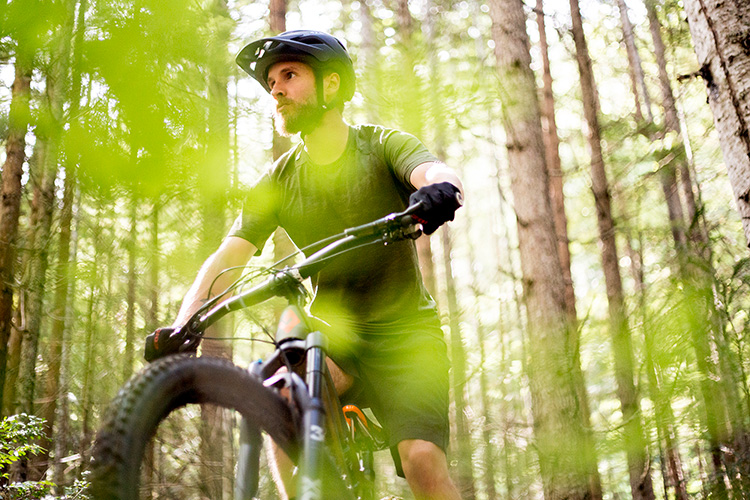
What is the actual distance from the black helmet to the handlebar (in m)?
1.17

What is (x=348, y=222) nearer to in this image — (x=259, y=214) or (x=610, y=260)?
(x=259, y=214)

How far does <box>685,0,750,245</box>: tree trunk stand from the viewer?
2.90m

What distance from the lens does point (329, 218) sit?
2.91 meters

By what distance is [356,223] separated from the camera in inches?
113

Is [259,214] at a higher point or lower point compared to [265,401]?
higher

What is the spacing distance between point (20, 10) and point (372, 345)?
72.0 inches

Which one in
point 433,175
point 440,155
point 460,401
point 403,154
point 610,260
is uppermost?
point 440,155

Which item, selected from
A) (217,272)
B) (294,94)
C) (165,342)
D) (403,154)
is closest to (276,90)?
(294,94)

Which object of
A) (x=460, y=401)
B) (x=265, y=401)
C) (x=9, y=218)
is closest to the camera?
(x=265, y=401)

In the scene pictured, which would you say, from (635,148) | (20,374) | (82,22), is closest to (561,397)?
(82,22)

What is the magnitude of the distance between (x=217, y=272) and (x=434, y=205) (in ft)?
3.73

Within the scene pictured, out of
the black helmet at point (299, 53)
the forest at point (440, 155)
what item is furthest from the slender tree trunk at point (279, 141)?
the black helmet at point (299, 53)

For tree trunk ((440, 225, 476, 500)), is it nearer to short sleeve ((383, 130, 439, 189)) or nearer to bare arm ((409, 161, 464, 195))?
short sleeve ((383, 130, 439, 189))

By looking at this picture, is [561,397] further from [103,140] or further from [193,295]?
[103,140]
